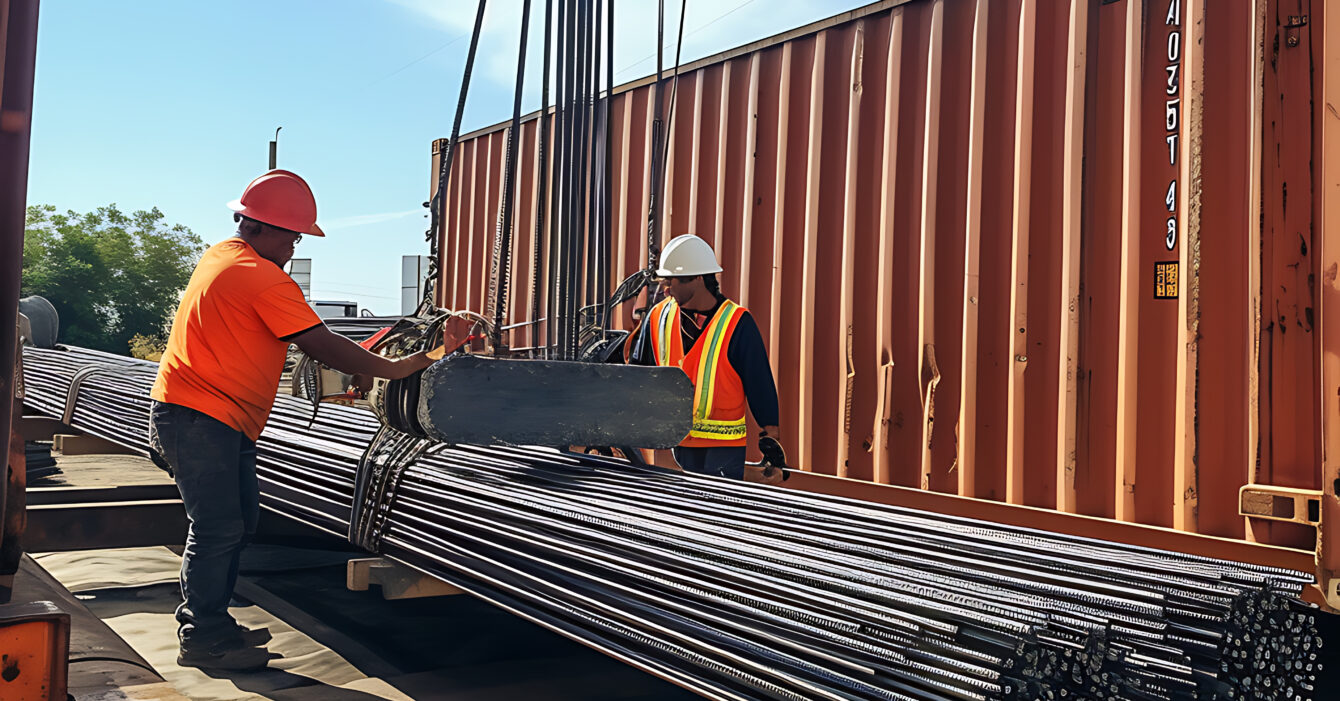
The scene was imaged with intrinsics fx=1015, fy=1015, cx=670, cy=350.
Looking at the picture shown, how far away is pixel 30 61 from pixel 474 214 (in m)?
6.80

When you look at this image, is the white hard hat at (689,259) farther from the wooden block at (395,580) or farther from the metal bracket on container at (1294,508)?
the metal bracket on container at (1294,508)

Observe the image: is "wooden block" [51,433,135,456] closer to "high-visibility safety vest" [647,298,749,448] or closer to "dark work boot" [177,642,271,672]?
"dark work boot" [177,642,271,672]

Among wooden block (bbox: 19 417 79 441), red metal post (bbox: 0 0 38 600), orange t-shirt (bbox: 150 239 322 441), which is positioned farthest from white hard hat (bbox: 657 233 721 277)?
wooden block (bbox: 19 417 79 441)

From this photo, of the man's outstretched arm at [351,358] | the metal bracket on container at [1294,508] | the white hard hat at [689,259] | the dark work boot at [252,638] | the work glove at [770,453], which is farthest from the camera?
the white hard hat at [689,259]

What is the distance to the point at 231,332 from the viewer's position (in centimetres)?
321

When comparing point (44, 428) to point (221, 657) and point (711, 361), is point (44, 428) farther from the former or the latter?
point (711, 361)

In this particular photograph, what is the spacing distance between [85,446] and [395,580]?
371cm

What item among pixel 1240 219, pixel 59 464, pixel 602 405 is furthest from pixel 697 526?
pixel 59 464

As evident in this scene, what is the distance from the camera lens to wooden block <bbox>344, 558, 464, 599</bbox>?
327 centimetres

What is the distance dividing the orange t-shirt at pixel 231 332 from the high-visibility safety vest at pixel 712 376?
1.45 m

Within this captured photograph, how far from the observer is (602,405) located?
321 centimetres

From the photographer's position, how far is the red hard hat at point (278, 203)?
3330 millimetres

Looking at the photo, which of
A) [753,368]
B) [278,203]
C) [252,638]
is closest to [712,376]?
[753,368]

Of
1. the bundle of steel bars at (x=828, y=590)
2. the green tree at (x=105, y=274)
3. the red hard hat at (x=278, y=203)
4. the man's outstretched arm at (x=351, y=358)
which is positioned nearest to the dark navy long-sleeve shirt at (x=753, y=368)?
the bundle of steel bars at (x=828, y=590)
